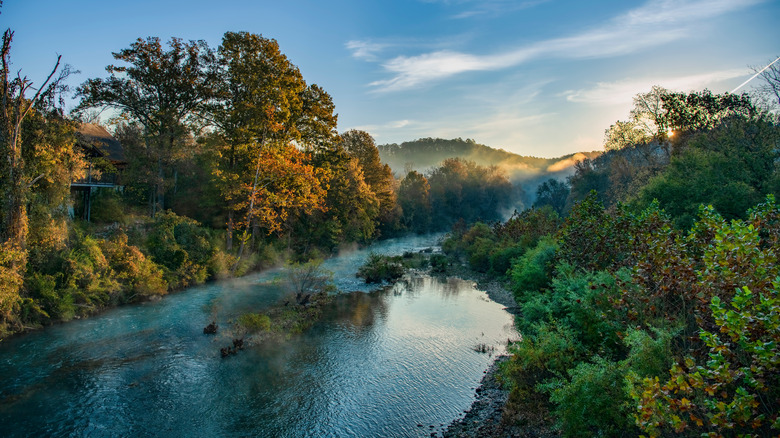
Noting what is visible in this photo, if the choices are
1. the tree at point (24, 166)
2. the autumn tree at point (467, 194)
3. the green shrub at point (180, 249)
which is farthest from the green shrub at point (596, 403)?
the autumn tree at point (467, 194)

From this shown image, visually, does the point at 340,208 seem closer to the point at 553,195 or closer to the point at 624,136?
the point at 624,136

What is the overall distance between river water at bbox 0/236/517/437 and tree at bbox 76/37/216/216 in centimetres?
1666

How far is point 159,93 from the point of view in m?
36.1

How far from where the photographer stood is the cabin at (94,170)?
29953 mm

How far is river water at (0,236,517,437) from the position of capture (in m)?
12.8

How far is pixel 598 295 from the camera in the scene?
44.0ft

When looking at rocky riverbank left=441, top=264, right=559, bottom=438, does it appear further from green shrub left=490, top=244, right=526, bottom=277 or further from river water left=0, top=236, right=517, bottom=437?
green shrub left=490, top=244, right=526, bottom=277

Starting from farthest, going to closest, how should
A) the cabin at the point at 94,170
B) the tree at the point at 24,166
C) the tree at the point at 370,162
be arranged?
the tree at the point at 370,162, the cabin at the point at 94,170, the tree at the point at 24,166

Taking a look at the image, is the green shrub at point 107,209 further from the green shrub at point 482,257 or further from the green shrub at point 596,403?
the green shrub at point 482,257

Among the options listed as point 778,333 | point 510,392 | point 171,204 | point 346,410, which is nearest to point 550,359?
point 510,392

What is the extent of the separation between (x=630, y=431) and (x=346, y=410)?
347 inches

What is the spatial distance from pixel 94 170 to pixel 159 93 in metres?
8.99

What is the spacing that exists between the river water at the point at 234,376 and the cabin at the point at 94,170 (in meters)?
12.8

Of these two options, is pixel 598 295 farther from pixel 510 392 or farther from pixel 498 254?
pixel 498 254
